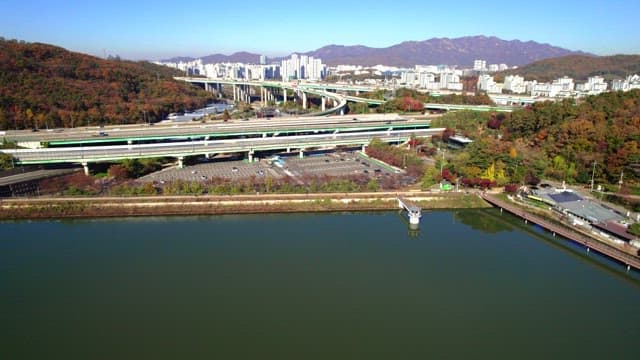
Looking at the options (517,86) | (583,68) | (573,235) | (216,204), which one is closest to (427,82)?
(517,86)

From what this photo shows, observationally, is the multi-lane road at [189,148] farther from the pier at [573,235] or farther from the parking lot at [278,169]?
the pier at [573,235]

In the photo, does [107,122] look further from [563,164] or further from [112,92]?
[563,164]

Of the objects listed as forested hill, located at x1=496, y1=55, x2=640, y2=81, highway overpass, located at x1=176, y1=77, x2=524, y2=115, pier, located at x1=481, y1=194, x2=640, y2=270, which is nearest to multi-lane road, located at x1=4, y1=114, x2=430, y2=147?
highway overpass, located at x1=176, y1=77, x2=524, y2=115

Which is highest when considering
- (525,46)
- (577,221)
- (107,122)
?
(525,46)

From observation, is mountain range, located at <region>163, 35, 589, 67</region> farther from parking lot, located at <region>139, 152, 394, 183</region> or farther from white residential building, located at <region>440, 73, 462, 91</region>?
parking lot, located at <region>139, 152, 394, 183</region>

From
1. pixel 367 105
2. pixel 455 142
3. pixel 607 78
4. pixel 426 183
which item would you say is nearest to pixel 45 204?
pixel 426 183

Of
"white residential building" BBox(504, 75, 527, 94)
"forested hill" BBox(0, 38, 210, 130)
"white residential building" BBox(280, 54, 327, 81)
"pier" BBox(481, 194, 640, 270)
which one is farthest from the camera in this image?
"white residential building" BBox(280, 54, 327, 81)
